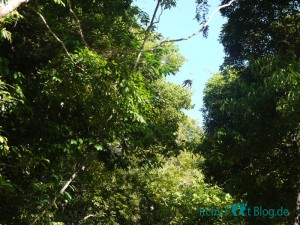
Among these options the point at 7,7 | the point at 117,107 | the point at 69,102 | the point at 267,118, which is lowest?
the point at 7,7

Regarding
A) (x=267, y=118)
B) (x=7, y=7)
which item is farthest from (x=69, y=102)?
(x=267, y=118)

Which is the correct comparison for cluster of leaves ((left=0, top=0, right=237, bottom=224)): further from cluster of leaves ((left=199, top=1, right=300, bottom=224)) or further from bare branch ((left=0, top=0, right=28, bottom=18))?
cluster of leaves ((left=199, top=1, right=300, bottom=224))

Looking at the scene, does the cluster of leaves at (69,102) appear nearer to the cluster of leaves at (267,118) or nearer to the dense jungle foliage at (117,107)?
the dense jungle foliage at (117,107)

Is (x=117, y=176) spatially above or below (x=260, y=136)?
above

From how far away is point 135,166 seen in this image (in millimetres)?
13961

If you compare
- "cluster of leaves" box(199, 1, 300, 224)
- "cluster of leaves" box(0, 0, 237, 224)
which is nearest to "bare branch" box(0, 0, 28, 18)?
"cluster of leaves" box(0, 0, 237, 224)

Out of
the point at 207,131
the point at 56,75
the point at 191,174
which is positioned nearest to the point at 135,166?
the point at 207,131

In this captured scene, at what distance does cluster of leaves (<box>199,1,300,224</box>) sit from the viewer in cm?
728

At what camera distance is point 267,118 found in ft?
26.2

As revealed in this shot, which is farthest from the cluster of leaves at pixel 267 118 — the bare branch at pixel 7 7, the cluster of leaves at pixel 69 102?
the bare branch at pixel 7 7

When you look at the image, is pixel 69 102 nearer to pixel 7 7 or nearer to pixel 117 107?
pixel 117 107

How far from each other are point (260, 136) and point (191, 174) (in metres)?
11.2

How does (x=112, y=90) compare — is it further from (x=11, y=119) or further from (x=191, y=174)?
(x=191, y=174)

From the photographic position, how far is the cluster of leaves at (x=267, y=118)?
7.28 meters
